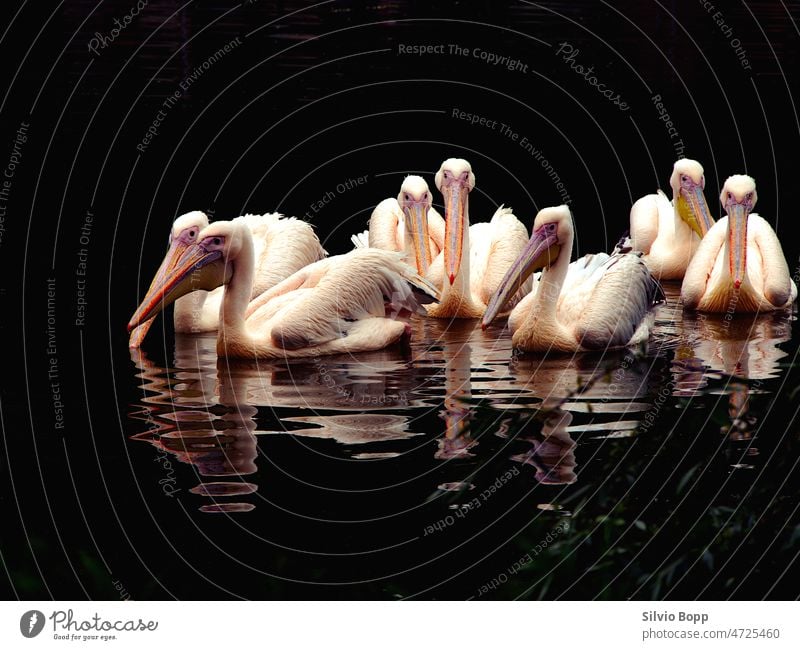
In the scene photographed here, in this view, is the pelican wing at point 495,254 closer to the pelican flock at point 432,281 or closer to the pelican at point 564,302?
the pelican flock at point 432,281

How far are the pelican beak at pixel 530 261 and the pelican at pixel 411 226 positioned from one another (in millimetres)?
1799

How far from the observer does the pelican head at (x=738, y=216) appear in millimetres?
9914

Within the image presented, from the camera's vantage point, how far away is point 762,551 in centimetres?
435

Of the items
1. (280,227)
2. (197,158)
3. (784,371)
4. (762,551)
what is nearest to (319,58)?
(197,158)

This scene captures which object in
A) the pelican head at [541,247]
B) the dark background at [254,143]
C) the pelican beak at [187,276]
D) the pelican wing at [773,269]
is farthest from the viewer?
the pelican wing at [773,269]

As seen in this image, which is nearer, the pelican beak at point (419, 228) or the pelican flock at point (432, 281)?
the pelican flock at point (432, 281)

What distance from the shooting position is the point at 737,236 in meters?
9.95

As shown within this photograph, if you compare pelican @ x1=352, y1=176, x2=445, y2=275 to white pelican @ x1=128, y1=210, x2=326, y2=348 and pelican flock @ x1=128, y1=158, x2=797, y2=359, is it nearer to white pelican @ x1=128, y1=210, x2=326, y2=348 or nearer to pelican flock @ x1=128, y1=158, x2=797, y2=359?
pelican flock @ x1=128, y1=158, x2=797, y2=359

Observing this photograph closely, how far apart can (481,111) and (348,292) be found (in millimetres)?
8492

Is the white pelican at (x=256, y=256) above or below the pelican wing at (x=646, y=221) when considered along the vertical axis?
below

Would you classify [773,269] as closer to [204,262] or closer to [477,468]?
[204,262]

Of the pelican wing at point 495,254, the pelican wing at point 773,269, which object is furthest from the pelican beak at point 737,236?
the pelican wing at point 495,254

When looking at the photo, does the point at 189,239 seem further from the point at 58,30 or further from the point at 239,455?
the point at 58,30

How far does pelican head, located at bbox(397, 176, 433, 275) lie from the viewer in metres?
10.6
